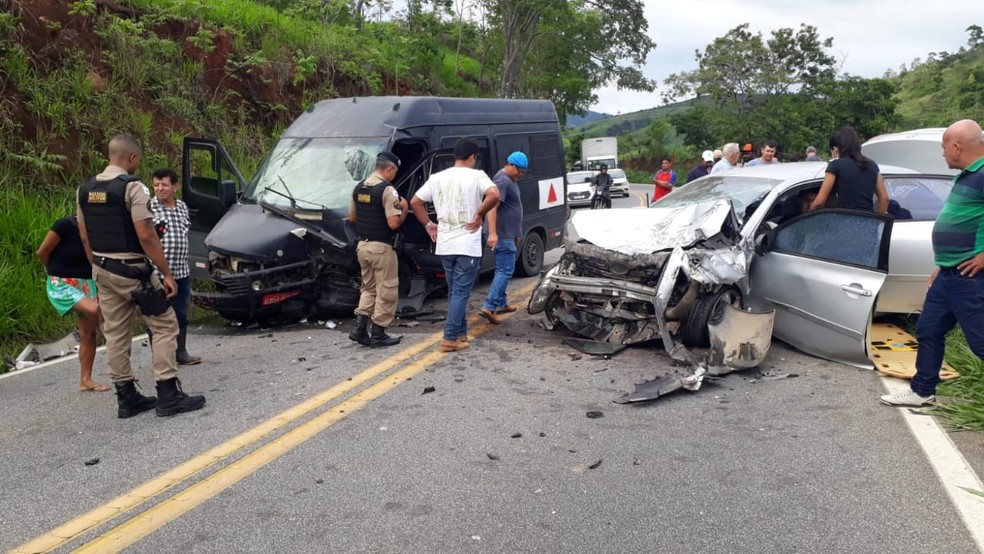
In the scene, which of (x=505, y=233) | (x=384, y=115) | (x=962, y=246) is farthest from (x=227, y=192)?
(x=962, y=246)

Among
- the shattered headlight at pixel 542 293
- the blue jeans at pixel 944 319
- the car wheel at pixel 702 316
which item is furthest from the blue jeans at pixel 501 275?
the blue jeans at pixel 944 319

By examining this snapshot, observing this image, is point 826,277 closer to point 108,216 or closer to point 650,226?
point 650,226

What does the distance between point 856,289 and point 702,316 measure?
1144 millimetres

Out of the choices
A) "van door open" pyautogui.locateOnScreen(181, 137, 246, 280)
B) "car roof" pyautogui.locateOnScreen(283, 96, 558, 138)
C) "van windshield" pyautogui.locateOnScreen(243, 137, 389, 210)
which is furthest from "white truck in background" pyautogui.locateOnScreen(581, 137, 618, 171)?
Result: "van door open" pyautogui.locateOnScreen(181, 137, 246, 280)

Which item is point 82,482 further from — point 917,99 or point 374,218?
point 917,99

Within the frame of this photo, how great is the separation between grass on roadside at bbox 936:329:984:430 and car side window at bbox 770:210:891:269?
33.5 inches

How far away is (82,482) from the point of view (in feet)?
13.0

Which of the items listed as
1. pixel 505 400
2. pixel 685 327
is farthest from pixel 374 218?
pixel 685 327

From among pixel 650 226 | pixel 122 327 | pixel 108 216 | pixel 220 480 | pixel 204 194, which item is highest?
pixel 108 216

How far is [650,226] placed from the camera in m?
6.70

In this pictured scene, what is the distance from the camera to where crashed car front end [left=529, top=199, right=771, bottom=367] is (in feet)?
19.6

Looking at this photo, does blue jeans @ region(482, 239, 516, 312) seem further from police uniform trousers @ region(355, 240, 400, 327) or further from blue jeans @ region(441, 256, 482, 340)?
police uniform trousers @ region(355, 240, 400, 327)

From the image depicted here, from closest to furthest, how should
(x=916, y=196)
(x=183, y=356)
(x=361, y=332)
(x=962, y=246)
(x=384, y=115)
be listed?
1. (x=962, y=246)
2. (x=183, y=356)
3. (x=361, y=332)
4. (x=916, y=196)
5. (x=384, y=115)

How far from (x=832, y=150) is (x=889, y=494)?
4527 millimetres
